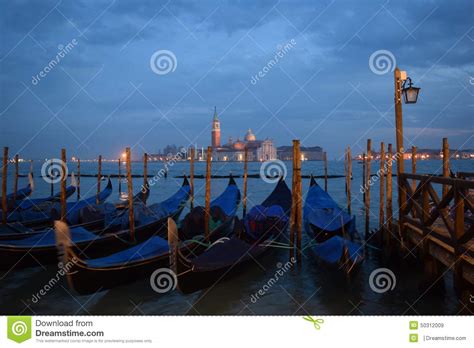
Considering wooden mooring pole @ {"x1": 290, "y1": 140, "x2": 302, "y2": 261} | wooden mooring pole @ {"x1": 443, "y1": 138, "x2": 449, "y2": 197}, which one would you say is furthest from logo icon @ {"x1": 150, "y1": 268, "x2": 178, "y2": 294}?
wooden mooring pole @ {"x1": 443, "y1": 138, "x2": 449, "y2": 197}

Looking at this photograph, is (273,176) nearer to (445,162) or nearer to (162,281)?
(445,162)

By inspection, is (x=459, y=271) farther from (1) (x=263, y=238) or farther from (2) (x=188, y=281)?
(1) (x=263, y=238)

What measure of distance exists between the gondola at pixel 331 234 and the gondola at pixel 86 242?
12.2 feet

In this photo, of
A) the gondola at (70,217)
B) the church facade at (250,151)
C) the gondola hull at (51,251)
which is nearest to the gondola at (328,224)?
the gondola hull at (51,251)

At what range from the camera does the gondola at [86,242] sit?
Result: 6309 mm

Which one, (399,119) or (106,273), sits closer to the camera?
(106,273)

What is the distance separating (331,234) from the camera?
8102 millimetres

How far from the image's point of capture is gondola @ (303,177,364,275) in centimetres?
563

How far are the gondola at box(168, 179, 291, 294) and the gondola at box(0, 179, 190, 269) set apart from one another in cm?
174

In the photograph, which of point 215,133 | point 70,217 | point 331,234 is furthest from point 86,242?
point 215,133

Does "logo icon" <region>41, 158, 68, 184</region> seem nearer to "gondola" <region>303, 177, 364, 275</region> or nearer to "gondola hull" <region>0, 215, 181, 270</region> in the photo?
"gondola hull" <region>0, 215, 181, 270</region>
